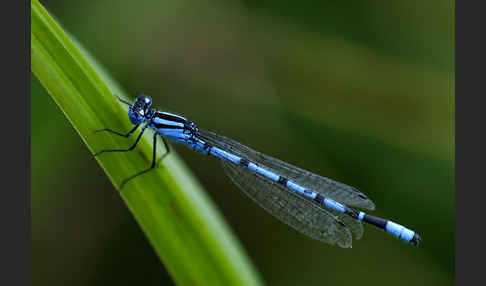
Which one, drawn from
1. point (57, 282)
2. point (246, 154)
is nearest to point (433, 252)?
point (246, 154)

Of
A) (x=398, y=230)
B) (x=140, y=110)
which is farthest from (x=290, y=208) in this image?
(x=140, y=110)

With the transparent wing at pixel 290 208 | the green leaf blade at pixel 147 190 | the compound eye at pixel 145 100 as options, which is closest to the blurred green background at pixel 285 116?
the transparent wing at pixel 290 208

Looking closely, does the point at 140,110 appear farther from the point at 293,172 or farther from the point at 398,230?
the point at 398,230

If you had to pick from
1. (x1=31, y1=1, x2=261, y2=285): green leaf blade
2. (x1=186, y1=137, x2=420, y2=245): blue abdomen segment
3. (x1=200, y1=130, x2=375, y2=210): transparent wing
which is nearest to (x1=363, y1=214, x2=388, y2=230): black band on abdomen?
(x1=186, y1=137, x2=420, y2=245): blue abdomen segment

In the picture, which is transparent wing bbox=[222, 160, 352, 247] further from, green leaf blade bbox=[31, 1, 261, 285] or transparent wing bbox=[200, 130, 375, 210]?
green leaf blade bbox=[31, 1, 261, 285]

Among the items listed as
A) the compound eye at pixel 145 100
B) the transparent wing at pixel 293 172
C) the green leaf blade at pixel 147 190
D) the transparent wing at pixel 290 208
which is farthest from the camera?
the transparent wing at pixel 293 172

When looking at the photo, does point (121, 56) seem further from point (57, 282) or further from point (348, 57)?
point (348, 57)

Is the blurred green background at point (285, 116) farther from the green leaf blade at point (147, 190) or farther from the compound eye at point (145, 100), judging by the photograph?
the green leaf blade at point (147, 190)
